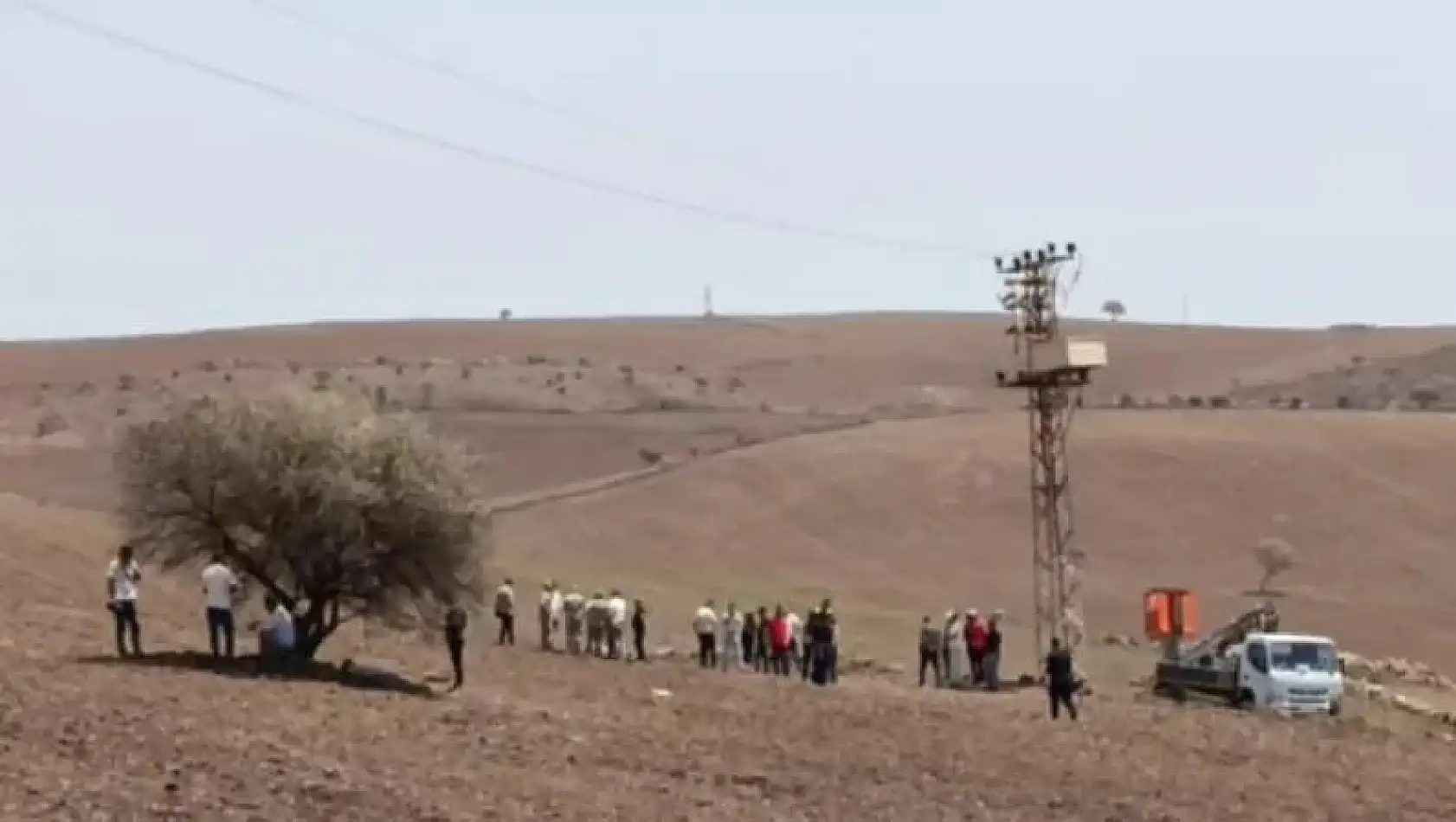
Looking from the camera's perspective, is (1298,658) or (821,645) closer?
(821,645)

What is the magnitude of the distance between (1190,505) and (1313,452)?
9.36 m

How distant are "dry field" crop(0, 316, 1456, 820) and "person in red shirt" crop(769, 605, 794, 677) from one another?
2.10 meters

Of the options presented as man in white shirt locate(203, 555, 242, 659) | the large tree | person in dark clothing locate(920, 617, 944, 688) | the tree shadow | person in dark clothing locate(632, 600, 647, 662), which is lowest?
person in dark clothing locate(920, 617, 944, 688)

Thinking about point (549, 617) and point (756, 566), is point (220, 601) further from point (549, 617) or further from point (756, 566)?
point (756, 566)

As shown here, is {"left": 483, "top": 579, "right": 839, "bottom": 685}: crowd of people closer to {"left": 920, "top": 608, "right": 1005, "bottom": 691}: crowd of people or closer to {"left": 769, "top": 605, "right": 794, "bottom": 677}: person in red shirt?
{"left": 769, "top": 605, "right": 794, "bottom": 677}: person in red shirt

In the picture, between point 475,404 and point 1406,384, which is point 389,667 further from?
point 1406,384

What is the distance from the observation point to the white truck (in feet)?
156

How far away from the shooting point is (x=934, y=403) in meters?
133

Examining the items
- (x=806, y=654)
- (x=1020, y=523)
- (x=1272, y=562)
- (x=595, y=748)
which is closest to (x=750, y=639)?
(x=806, y=654)

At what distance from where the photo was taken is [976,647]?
46125 millimetres

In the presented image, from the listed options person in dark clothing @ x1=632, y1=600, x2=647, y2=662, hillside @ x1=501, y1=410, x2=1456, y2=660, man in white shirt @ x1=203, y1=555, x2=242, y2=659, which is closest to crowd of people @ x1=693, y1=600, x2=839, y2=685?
person in dark clothing @ x1=632, y1=600, x2=647, y2=662

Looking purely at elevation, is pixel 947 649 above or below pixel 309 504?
below

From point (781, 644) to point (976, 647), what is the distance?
147 inches

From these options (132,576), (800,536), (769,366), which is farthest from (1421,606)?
(769,366)
